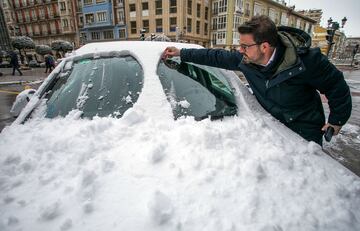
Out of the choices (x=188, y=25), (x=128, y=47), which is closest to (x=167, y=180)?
(x=128, y=47)

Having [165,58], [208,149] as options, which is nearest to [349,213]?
[208,149]

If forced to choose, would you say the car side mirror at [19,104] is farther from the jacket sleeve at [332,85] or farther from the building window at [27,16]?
the building window at [27,16]

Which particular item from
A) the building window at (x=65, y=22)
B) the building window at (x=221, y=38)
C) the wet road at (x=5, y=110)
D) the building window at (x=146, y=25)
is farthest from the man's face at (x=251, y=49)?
the building window at (x=65, y=22)

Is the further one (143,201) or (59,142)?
(59,142)

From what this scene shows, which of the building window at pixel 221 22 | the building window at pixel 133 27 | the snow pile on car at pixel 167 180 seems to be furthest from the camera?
the building window at pixel 221 22

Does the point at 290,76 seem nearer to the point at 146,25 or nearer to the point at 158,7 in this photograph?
the point at 158,7

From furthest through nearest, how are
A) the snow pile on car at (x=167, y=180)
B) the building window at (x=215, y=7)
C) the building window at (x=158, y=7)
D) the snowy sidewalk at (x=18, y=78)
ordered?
the building window at (x=215, y=7) < the building window at (x=158, y=7) < the snowy sidewalk at (x=18, y=78) < the snow pile on car at (x=167, y=180)

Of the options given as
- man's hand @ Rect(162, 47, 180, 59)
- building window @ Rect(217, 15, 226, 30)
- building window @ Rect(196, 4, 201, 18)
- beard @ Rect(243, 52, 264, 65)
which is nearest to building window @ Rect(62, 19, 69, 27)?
building window @ Rect(196, 4, 201, 18)

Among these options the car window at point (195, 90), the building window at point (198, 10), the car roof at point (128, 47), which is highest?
the building window at point (198, 10)

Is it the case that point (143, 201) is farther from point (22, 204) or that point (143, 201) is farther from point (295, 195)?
point (295, 195)

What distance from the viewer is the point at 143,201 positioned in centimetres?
94

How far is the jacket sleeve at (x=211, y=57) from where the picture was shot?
2023mm

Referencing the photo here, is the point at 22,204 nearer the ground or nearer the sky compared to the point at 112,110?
nearer the ground

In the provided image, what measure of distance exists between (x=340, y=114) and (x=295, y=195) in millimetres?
1105
